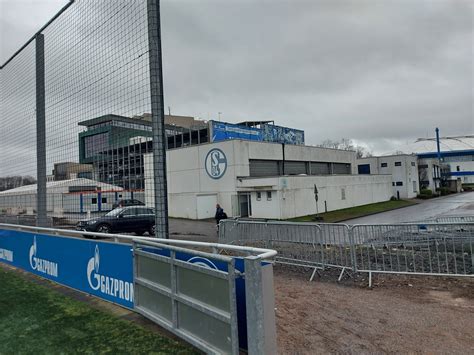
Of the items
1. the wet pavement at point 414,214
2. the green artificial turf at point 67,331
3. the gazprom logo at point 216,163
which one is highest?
the gazprom logo at point 216,163

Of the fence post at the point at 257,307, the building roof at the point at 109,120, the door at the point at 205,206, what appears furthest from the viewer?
the door at the point at 205,206

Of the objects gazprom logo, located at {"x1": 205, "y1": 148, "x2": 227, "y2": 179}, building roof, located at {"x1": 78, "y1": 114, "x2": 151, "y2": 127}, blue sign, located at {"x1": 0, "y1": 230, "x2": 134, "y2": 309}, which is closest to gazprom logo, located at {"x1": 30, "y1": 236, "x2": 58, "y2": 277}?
→ blue sign, located at {"x1": 0, "y1": 230, "x2": 134, "y2": 309}

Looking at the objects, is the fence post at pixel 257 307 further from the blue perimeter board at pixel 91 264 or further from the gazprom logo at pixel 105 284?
the gazprom logo at pixel 105 284

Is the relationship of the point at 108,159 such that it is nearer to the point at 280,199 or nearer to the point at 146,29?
the point at 146,29

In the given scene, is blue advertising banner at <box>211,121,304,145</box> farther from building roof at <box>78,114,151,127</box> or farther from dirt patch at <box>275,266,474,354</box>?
dirt patch at <box>275,266,474,354</box>

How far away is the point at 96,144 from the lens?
5.85m

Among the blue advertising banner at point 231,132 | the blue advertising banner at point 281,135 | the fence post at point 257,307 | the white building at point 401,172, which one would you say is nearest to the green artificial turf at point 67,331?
the fence post at point 257,307

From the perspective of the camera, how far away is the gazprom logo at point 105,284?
15.1ft

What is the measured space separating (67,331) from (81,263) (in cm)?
151

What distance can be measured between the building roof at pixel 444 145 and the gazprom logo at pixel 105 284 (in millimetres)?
99191

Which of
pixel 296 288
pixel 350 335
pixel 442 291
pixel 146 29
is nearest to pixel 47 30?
pixel 146 29

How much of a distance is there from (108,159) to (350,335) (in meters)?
4.53

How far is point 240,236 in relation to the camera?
992 cm

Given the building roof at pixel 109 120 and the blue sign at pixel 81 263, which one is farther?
the building roof at pixel 109 120
